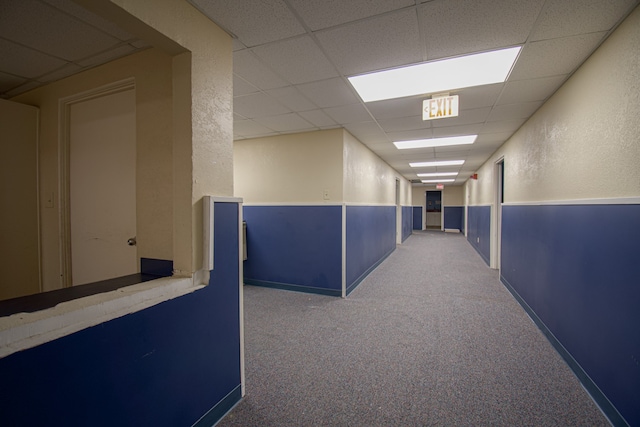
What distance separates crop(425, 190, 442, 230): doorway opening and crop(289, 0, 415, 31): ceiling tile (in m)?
15.2

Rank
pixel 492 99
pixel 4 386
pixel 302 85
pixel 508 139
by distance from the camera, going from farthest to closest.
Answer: pixel 508 139
pixel 492 99
pixel 302 85
pixel 4 386

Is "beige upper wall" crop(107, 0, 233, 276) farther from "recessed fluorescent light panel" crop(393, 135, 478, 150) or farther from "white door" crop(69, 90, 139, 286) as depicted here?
"recessed fluorescent light panel" crop(393, 135, 478, 150)

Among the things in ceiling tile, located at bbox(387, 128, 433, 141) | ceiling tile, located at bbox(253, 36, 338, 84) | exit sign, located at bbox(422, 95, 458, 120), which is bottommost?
exit sign, located at bbox(422, 95, 458, 120)

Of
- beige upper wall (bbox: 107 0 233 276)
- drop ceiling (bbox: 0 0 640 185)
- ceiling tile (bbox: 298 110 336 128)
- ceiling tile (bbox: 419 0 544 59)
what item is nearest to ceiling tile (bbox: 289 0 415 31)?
drop ceiling (bbox: 0 0 640 185)

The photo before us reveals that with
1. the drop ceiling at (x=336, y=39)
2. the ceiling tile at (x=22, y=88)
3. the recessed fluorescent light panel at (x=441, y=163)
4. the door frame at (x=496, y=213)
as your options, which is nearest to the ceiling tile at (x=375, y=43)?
the drop ceiling at (x=336, y=39)

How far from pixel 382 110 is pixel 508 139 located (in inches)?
112

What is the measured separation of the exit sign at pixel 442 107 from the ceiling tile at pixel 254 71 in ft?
4.67

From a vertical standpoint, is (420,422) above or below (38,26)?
below

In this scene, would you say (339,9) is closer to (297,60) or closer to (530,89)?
(297,60)

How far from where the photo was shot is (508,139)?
4602mm

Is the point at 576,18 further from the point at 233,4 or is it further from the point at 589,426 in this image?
the point at 589,426

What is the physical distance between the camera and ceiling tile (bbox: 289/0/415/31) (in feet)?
4.96

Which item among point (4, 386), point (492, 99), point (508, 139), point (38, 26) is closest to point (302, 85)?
point (38, 26)

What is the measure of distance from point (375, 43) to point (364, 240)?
11.1 ft
